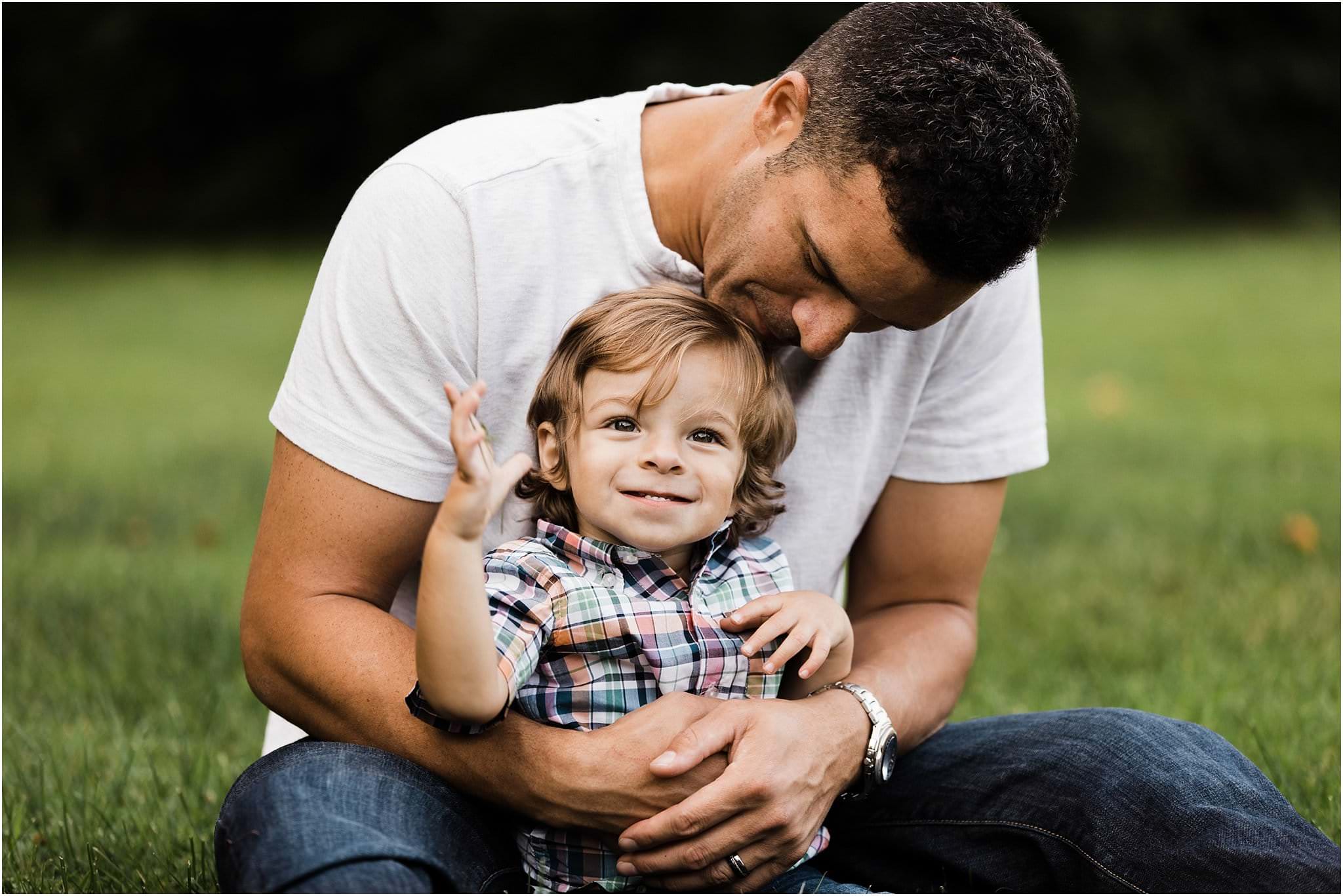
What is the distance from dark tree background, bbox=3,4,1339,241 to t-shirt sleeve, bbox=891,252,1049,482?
12.5 meters

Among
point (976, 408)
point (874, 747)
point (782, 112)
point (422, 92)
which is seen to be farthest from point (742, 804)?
point (422, 92)

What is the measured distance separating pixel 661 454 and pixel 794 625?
0.30 meters

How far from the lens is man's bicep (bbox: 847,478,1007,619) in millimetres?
2320

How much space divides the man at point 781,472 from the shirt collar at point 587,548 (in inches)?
6.4

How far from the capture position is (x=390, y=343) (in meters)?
1.96

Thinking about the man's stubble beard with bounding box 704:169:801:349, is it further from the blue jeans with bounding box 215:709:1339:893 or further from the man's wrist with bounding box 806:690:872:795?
the blue jeans with bounding box 215:709:1339:893

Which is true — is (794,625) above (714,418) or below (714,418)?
below

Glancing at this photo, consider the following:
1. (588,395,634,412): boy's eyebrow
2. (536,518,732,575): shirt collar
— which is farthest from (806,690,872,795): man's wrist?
(588,395,634,412): boy's eyebrow

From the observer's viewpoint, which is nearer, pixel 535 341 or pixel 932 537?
pixel 535 341

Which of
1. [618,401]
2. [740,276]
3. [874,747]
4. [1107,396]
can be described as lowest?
[1107,396]

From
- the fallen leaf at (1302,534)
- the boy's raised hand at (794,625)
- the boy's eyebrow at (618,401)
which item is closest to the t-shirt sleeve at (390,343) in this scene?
the boy's eyebrow at (618,401)

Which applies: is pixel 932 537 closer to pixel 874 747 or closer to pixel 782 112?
pixel 874 747

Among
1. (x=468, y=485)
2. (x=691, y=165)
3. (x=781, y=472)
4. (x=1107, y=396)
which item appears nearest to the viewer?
(x=468, y=485)

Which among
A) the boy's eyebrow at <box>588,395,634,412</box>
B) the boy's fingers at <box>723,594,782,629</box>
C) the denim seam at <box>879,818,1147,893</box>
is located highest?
the boy's eyebrow at <box>588,395,634,412</box>
